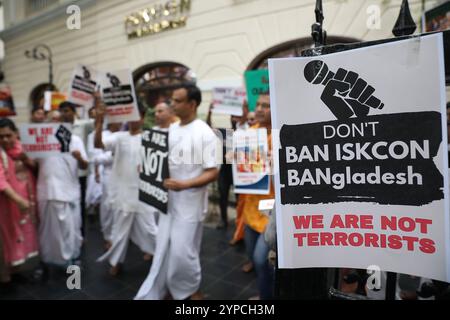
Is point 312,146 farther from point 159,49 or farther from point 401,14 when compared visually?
point 159,49

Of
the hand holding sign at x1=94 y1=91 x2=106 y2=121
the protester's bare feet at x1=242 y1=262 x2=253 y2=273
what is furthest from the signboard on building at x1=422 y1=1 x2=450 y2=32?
the hand holding sign at x1=94 y1=91 x2=106 y2=121

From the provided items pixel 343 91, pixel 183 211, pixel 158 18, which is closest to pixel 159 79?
pixel 158 18

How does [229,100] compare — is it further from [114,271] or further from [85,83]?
[114,271]

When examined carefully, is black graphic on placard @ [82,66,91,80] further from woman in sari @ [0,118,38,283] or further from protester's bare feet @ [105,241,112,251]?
protester's bare feet @ [105,241,112,251]

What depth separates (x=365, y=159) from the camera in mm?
1014

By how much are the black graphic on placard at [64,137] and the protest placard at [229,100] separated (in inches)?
77.7

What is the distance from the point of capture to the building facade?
448 cm

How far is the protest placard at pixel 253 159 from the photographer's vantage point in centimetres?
237

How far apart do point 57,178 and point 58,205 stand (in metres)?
0.29

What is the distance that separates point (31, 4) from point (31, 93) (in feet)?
9.33

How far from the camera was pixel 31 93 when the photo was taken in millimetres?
10719

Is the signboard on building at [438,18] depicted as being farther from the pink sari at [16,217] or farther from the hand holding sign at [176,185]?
the pink sari at [16,217]

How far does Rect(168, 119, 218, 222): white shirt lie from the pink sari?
1629 millimetres
